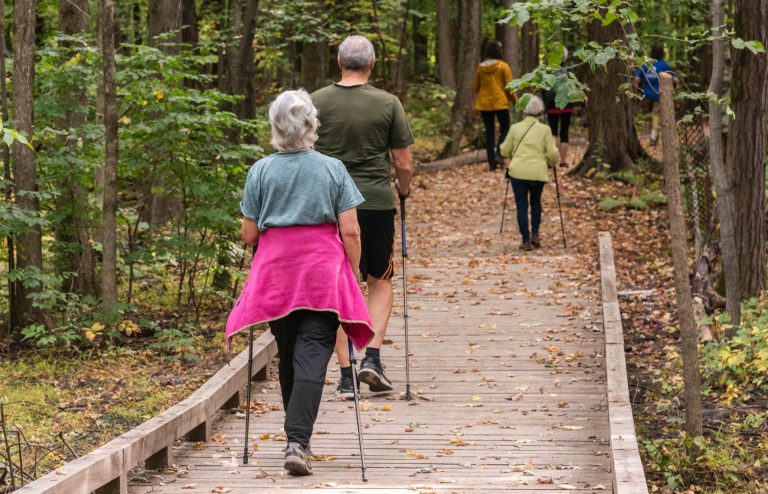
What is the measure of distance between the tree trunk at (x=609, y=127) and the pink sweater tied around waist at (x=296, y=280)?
48.0 ft

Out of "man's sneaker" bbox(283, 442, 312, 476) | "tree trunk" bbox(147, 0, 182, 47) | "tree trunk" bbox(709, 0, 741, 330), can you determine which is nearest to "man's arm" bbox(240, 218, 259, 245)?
"man's sneaker" bbox(283, 442, 312, 476)

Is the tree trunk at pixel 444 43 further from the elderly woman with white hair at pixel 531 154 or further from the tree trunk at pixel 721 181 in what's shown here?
the tree trunk at pixel 721 181

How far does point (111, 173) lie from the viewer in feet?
31.7

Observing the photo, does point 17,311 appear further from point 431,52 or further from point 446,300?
point 431,52

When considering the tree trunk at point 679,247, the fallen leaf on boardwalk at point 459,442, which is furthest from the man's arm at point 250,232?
the tree trunk at point 679,247

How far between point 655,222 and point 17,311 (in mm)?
10685

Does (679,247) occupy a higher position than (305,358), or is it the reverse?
(679,247)

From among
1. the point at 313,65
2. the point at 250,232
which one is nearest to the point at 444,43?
the point at 313,65

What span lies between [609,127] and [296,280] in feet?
49.7

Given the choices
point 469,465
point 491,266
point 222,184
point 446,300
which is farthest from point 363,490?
point 491,266

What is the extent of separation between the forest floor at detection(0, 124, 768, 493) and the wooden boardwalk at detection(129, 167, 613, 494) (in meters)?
0.56

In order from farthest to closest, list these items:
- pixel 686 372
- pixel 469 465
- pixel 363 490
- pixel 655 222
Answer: pixel 655 222 → pixel 686 372 → pixel 469 465 → pixel 363 490

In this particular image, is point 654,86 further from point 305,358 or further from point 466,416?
point 305,358

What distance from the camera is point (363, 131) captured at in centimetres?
704
